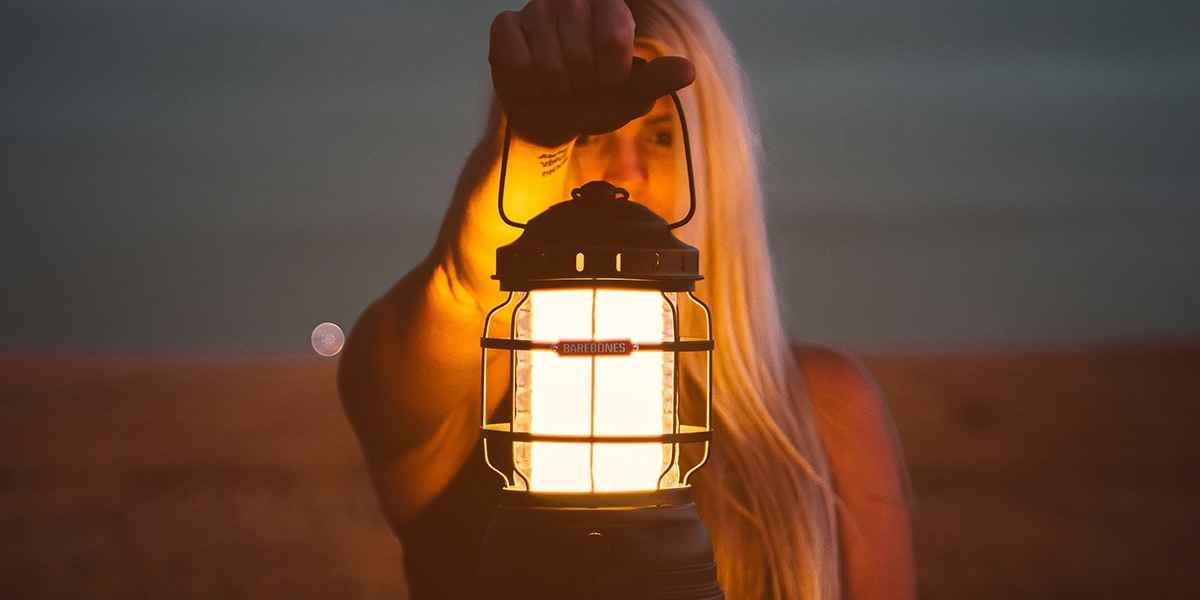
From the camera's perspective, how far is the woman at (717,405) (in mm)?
1628

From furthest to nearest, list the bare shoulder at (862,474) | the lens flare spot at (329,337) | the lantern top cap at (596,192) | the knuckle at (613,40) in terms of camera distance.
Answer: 1. the lens flare spot at (329,337)
2. the bare shoulder at (862,474)
3. the lantern top cap at (596,192)
4. the knuckle at (613,40)

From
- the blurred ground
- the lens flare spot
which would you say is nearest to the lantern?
the blurred ground

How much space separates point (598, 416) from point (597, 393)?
0.02 metres

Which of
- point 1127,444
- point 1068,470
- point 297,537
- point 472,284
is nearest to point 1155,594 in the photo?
point 1068,470

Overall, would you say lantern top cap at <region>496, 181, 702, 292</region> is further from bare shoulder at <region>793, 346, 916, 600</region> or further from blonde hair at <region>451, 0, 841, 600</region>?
bare shoulder at <region>793, 346, 916, 600</region>

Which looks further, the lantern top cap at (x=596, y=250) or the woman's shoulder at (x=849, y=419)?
the woman's shoulder at (x=849, y=419)

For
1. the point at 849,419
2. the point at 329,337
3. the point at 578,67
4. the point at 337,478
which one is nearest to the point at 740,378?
the point at 849,419

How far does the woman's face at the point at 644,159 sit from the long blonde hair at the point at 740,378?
59mm

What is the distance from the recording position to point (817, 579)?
1.78 m

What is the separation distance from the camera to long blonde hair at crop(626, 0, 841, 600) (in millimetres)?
1773

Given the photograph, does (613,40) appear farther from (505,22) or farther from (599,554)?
(599,554)

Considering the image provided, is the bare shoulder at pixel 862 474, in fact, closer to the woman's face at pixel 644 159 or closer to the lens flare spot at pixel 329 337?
the woman's face at pixel 644 159

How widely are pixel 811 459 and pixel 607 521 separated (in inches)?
32.7

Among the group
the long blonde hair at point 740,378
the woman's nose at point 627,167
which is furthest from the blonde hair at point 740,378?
the woman's nose at point 627,167
